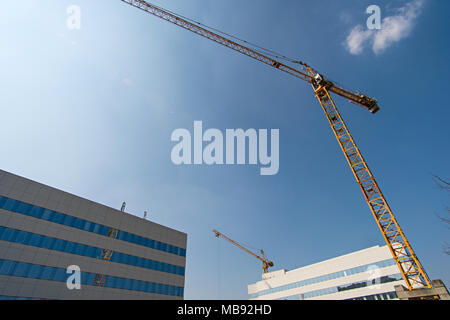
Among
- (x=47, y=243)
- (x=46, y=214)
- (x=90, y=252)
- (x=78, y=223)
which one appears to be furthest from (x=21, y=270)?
(x=78, y=223)

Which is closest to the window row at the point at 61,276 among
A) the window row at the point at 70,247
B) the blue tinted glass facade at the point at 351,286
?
the window row at the point at 70,247

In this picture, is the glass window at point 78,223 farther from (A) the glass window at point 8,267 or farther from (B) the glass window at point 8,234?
(A) the glass window at point 8,267

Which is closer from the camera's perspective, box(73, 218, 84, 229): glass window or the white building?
box(73, 218, 84, 229): glass window

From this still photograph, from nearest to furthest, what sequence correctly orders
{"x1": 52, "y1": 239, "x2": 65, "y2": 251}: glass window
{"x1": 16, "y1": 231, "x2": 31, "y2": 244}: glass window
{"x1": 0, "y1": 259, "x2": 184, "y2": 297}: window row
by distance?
{"x1": 0, "y1": 259, "x2": 184, "y2": 297}: window row → {"x1": 16, "y1": 231, "x2": 31, "y2": 244}: glass window → {"x1": 52, "y1": 239, "x2": 65, "y2": 251}: glass window

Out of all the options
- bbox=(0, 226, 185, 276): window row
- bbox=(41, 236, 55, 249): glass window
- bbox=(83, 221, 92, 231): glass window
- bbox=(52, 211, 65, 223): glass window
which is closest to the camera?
bbox=(0, 226, 185, 276): window row

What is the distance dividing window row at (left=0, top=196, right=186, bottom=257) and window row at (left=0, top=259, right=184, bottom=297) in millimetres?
4816

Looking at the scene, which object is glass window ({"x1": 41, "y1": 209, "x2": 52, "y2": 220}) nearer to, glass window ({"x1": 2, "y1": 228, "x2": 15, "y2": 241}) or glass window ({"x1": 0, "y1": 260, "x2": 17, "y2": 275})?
glass window ({"x1": 2, "y1": 228, "x2": 15, "y2": 241})

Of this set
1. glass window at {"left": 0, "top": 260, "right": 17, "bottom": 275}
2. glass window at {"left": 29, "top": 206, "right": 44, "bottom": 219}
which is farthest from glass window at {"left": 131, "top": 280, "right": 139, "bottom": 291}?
glass window at {"left": 29, "top": 206, "right": 44, "bottom": 219}

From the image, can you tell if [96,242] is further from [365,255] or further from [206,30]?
[365,255]

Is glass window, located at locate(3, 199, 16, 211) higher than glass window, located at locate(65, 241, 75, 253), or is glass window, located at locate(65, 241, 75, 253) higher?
glass window, located at locate(3, 199, 16, 211)

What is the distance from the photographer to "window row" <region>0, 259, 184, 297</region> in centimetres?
2250
